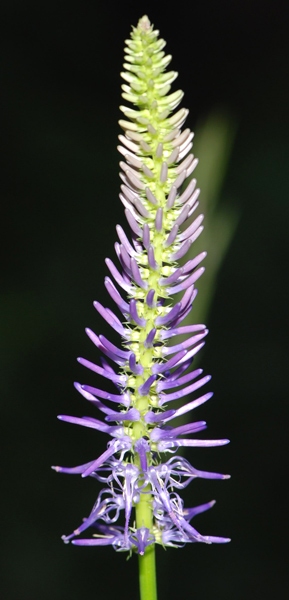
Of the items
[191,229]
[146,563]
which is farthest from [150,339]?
[146,563]

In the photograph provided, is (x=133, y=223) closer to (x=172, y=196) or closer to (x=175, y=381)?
(x=172, y=196)

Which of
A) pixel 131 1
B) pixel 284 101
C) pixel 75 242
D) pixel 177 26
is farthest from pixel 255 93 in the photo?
pixel 75 242

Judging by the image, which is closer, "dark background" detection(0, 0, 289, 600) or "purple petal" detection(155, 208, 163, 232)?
"purple petal" detection(155, 208, 163, 232)

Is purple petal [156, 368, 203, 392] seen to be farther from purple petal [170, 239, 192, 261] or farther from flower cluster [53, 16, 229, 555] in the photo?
purple petal [170, 239, 192, 261]

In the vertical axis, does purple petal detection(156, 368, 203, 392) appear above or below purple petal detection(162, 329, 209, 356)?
below

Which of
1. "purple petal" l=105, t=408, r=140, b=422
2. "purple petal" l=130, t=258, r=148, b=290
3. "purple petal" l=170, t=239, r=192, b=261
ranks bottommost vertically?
"purple petal" l=105, t=408, r=140, b=422

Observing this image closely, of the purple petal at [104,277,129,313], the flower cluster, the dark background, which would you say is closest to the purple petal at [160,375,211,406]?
the flower cluster

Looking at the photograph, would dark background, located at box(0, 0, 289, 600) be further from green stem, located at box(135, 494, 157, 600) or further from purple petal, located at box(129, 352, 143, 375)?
purple petal, located at box(129, 352, 143, 375)

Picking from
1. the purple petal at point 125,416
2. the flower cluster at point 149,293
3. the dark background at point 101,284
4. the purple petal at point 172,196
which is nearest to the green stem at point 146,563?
the flower cluster at point 149,293
